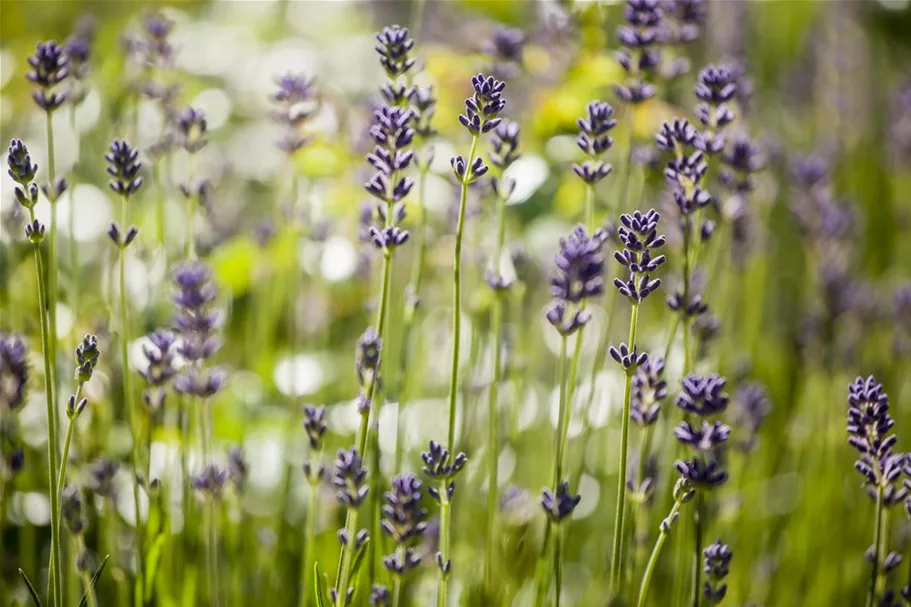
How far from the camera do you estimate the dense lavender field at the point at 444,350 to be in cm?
107

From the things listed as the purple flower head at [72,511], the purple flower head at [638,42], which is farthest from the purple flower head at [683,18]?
the purple flower head at [72,511]

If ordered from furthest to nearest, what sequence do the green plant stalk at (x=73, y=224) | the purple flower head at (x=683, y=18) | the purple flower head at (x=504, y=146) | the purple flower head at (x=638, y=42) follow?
the purple flower head at (x=683, y=18)
the green plant stalk at (x=73, y=224)
the purple flower head at (x=638, y=42)
the purple flower head at (x=504, y=146)

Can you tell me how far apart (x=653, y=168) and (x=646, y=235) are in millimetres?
765

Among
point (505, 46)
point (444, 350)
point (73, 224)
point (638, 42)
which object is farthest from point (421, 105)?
point (444, 350)

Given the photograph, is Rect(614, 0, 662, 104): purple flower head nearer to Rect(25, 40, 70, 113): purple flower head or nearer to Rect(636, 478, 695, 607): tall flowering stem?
Rect(636, 478, 695, 607): tall flowering stem

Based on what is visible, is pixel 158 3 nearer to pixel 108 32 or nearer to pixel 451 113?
pixel 108 32

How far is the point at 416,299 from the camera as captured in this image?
1.33 metres

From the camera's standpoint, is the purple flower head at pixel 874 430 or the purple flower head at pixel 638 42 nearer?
the purple flower head at pixel 874 430

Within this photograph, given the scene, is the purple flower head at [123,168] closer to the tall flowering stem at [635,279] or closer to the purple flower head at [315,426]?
the purple flower head at [315,426]

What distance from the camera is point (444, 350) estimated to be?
239 centimetres

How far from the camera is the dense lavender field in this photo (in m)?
1.07

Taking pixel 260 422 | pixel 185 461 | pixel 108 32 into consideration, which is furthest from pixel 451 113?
pixel 108 32

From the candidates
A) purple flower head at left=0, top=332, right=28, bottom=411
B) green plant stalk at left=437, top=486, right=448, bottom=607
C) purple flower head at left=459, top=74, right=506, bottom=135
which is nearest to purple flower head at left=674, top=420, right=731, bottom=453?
green plant stalk at left=437, top=486, right=448, bottom=607

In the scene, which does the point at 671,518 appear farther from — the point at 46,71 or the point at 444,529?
the point at 46,71
